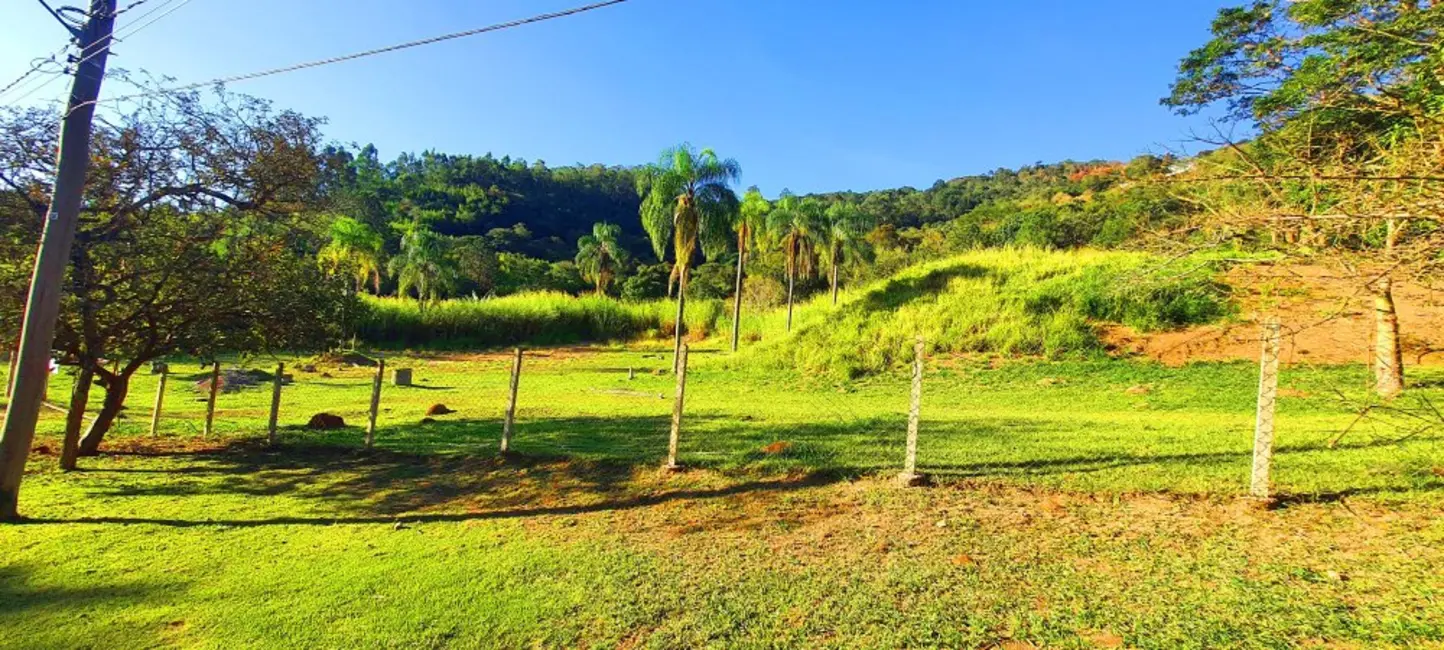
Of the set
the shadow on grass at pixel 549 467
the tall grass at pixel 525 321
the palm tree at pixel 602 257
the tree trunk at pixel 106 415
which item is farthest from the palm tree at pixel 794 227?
the tree trunk at pixel 106 415

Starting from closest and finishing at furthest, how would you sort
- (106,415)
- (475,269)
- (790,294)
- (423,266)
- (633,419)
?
(106,415) < (633,419) < (790,294) < (423,266) < (475,269)

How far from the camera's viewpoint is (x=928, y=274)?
82.0 feet

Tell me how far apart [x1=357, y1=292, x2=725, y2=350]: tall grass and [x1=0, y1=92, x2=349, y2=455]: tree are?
3197 centimetres

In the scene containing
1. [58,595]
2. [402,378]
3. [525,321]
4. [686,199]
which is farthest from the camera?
[525,321]

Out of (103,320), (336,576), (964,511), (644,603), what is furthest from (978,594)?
(103,320)

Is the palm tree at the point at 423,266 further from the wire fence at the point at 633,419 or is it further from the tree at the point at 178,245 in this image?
the tree at the point at 178,245

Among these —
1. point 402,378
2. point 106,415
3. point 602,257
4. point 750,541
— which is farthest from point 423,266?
point 750,541

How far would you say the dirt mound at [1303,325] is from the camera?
3.22 meters

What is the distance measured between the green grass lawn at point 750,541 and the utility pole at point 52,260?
0.74 m

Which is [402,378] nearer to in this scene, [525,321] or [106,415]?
[106,415]

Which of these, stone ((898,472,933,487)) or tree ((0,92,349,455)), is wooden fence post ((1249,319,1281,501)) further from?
tree ((0,92,349,455))

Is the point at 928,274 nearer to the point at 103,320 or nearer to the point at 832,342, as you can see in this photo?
the point at 832,342

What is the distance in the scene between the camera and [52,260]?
6.64 m

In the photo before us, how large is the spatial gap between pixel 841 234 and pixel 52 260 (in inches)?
1321
